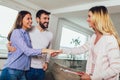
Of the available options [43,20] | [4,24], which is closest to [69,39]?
[4,24]

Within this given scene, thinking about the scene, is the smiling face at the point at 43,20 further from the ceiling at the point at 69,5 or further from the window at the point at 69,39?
the window at the point at 69,39

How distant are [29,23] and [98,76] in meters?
1.06

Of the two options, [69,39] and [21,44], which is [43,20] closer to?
[21,44]

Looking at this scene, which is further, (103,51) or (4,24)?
(4,24)

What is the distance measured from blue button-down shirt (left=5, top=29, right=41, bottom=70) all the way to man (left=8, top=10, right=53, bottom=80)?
0.79 feet

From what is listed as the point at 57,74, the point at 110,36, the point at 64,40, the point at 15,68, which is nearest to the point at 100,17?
the point at 110,36

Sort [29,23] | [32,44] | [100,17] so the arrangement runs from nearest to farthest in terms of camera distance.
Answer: [100,17] → [29,23] → [32,44]

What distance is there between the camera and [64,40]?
4.86m

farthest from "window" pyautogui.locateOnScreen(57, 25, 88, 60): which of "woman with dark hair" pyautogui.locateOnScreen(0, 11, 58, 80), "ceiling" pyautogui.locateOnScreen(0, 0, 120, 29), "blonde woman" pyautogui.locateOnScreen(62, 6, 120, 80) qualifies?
"blonde woman" pyautogui.locateOnScreen(62, 6, 120, 80)

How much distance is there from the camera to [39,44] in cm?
211

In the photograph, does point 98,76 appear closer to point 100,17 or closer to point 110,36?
point 110,36

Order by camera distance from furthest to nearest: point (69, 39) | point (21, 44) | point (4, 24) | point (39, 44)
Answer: point (69, 39) < point (4, 24) < point (39, 44) < point (21, 44)

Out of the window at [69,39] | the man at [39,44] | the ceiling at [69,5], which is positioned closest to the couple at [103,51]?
the man at [39,44]

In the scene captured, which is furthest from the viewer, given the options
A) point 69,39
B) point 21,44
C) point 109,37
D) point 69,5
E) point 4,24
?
point 69,39
